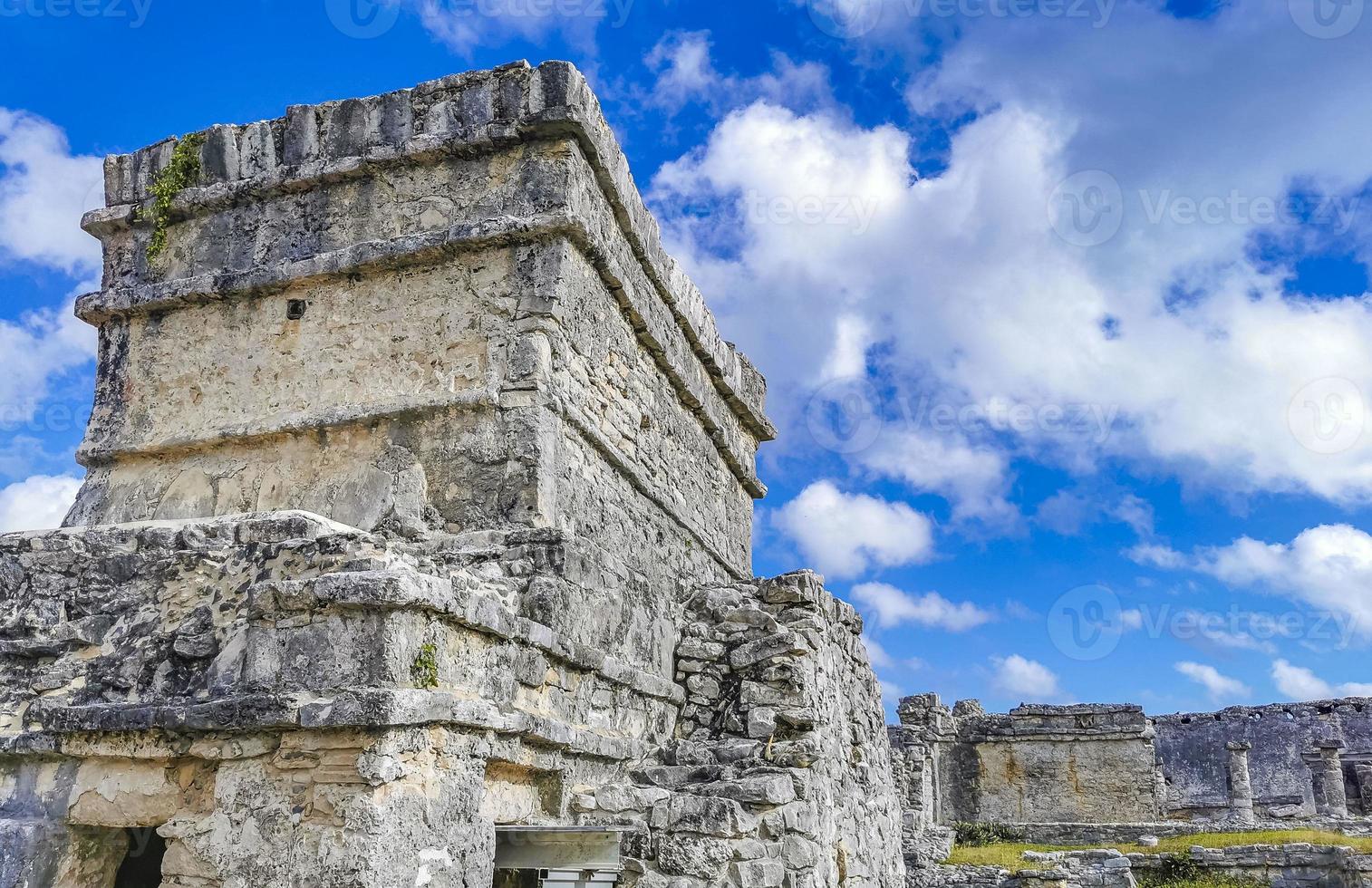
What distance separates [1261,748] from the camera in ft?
98.2

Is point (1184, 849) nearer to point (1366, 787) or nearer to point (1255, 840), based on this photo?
point (1255, 840)

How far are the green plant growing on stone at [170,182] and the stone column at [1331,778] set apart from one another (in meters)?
24.6

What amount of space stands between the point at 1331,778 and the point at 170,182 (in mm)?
25300

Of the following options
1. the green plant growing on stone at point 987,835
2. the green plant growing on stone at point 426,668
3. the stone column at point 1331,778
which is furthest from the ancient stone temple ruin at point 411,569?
the stone column at point 1331,778

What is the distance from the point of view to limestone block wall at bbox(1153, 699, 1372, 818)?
2864 cm

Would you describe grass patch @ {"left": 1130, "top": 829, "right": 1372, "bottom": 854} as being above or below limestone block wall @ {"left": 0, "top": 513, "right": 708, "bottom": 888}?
below

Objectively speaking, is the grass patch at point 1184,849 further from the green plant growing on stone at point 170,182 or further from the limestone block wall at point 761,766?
the green plant growing on stone at point 170,182

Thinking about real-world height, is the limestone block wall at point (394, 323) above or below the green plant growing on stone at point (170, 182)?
below

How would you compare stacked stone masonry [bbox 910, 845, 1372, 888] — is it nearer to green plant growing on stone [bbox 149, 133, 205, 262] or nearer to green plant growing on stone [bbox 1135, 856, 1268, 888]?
green plant growing on stone [bbox 1135, 856, 1268, 888]

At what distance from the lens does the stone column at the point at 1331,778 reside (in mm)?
23031

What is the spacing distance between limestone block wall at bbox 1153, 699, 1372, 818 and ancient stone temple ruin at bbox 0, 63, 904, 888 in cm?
2549

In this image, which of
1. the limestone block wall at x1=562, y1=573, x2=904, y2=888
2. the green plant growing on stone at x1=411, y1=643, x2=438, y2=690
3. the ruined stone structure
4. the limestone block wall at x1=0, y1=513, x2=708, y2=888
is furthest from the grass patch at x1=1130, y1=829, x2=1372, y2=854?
the green plant growing on stone at x1=411, y1=643, x2=438, y2=690

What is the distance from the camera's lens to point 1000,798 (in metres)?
22.5

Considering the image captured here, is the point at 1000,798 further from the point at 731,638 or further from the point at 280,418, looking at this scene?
the point at 280,418
